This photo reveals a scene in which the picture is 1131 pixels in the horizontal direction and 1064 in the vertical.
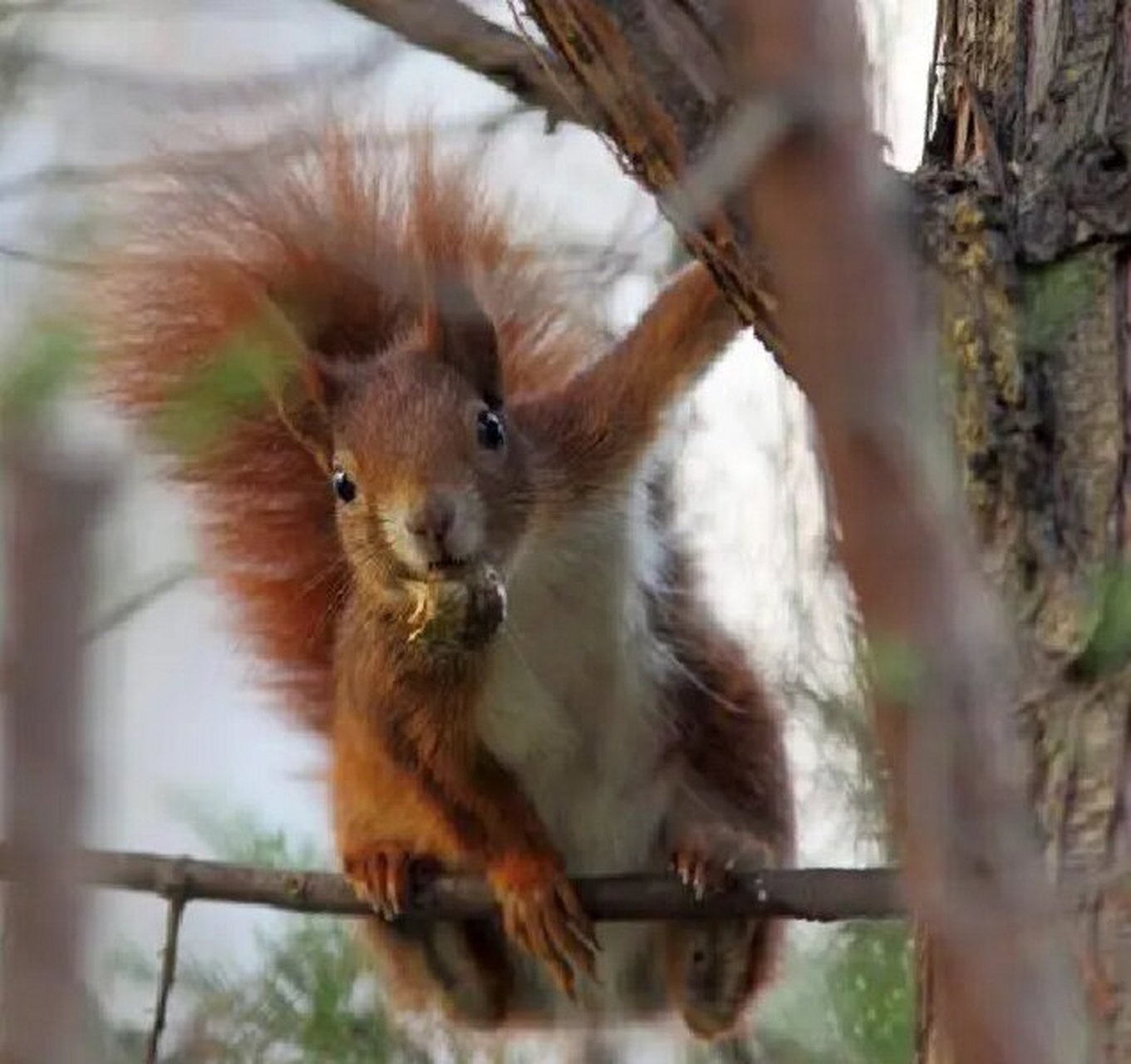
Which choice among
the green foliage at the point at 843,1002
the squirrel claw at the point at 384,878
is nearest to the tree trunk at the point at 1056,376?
the green foliage at the point at 843,1002

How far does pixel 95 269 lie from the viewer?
92cm

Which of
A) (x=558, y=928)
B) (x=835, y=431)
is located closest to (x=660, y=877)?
(x=558, y=928)

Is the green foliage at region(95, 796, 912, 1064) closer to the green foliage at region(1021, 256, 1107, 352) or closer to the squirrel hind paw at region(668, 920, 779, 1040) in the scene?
the squirrel hind paw at region(668, 920, 779, 1040)

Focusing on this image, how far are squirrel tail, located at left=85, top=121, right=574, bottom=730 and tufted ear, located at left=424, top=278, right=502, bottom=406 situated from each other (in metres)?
0.04

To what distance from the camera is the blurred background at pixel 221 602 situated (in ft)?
2.52

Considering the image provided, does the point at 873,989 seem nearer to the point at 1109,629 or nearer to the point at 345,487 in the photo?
the point at 345,487

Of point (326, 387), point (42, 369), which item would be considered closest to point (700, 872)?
point (326, 387)

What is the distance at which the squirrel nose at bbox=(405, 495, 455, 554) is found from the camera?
1729mm

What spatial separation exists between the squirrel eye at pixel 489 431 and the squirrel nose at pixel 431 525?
7.1 inches

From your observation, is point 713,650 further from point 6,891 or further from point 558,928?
point 6,891

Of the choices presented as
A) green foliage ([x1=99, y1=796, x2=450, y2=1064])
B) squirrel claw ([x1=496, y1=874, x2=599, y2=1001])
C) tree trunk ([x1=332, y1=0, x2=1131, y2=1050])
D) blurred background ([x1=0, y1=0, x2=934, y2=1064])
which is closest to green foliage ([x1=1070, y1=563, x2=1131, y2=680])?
tree trunk ([x1=332, y1=0, x2=1131, y2=1050])

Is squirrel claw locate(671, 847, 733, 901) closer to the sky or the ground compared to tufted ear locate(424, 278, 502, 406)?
closer to the ground

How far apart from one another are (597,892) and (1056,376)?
94 centimetres

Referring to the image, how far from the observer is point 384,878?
6.78 feet
